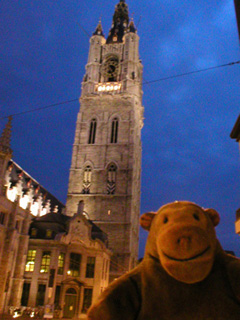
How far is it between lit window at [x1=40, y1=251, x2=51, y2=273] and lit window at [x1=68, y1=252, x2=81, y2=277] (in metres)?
1.92

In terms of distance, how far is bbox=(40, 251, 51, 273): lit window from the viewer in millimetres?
24719

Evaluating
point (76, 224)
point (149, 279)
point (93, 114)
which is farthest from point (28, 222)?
point (149, 279)

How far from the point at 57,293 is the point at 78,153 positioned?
20.4m

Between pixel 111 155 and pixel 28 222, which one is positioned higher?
pixel 111 155

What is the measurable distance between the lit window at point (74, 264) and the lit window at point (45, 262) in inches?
75.6

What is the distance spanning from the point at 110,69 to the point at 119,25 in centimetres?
1551

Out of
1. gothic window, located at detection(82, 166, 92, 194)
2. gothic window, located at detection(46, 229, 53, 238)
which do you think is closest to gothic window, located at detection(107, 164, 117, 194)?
gothic window, located at detection(82, 166, 92, 194)

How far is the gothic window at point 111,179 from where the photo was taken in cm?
3705

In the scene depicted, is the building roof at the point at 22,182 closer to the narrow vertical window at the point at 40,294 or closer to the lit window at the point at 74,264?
the lit window at the point at 74,264

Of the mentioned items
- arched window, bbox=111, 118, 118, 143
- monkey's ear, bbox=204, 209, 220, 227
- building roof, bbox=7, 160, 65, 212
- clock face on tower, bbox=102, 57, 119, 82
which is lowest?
monkey's ear, bbox=204, 209, 220, 227

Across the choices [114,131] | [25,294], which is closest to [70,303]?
[25,294]

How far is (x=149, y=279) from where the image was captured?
2816 mm

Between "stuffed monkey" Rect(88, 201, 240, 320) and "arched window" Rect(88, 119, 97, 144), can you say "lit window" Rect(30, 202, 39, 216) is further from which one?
"stuffed monkey" Rect(88, 201, 240, 320)

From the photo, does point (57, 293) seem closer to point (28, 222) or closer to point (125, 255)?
point (28, 222)
